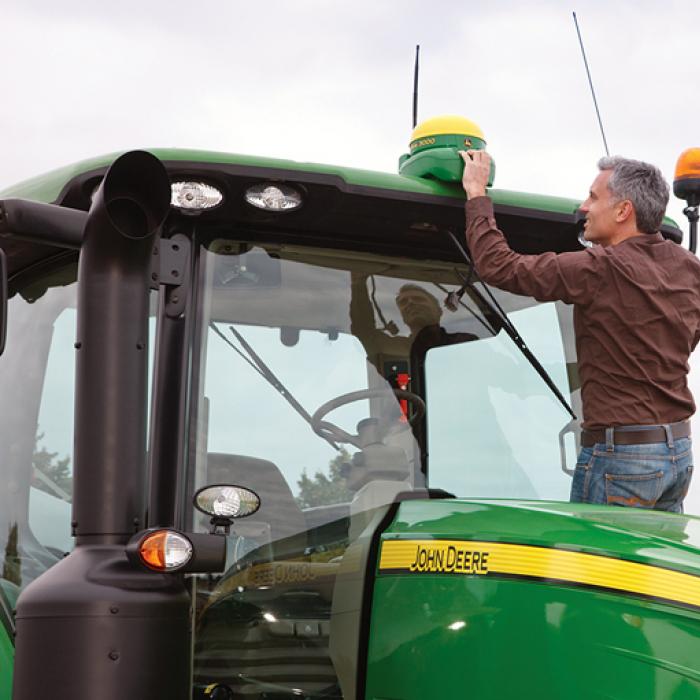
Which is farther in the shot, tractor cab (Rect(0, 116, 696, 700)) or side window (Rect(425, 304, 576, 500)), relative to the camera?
side window (Rect(425, 304, 576, 500))

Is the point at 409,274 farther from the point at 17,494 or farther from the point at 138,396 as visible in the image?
the point at 17,494

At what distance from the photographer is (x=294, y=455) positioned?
3.13 meters

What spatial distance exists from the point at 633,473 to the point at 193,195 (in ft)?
4.27

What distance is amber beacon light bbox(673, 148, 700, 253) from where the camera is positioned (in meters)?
3.40

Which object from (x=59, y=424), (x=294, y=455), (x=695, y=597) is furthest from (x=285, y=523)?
(x=695, y=597)

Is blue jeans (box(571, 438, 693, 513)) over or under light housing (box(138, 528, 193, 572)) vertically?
over

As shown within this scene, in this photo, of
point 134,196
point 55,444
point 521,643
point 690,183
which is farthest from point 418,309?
point 521,643

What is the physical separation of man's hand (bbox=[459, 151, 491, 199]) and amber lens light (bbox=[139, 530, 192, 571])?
119 centimetres

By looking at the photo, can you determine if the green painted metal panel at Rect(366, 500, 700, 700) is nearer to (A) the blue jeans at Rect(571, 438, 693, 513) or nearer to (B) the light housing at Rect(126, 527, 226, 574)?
(A) the blue jeans at Rect(571, 438, 693, 513)

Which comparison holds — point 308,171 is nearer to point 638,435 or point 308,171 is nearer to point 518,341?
point 518,341

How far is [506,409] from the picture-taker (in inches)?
137

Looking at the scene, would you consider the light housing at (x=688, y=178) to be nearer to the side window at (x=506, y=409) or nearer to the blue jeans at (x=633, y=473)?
the side window at (x=506, y=409)

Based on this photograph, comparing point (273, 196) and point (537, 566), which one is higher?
point (273, 196)

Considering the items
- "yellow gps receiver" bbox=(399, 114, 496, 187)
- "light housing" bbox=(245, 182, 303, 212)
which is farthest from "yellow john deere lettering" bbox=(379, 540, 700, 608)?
"yellow gps receiver" bbox=(399, 114, 496, 187)
